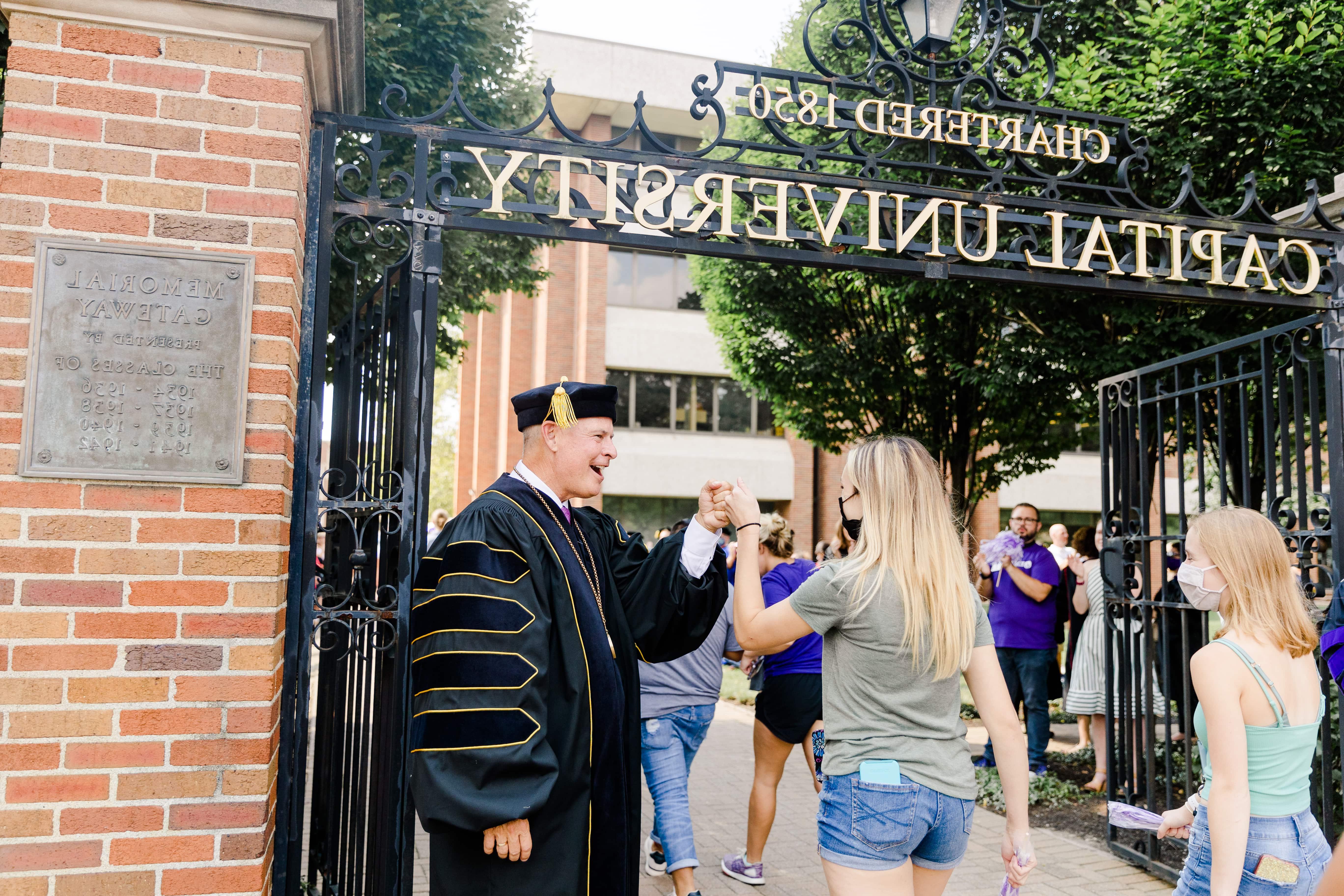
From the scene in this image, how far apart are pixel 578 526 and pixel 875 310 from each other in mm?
9610

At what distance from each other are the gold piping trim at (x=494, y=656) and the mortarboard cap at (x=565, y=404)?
0.79 meters

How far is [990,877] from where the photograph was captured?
18.4 ft

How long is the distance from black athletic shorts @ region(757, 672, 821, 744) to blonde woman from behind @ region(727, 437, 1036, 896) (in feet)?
7.15

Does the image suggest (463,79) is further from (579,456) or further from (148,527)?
(148,527)

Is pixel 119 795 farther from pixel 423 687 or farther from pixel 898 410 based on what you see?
pixel 898 410

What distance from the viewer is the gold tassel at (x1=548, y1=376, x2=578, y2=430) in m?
3.29

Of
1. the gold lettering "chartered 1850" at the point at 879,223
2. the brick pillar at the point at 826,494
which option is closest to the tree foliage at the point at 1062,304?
the gold lettering "chartered 1850" at the point at 879,223

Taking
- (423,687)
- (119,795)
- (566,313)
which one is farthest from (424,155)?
(566,313)

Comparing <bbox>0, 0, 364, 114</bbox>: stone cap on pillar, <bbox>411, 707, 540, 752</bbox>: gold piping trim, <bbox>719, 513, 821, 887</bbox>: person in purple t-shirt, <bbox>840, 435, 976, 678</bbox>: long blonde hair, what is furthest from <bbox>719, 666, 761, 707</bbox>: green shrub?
<bbox>0, 0, 364, 114</bbox>: stone cap on pillar

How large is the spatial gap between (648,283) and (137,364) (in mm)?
21808

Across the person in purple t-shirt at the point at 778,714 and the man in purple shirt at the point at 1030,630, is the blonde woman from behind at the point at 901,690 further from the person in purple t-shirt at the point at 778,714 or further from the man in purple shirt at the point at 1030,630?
the man in purple shirt at the point at 1030,630

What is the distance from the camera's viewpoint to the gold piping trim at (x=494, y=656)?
9.12 feet

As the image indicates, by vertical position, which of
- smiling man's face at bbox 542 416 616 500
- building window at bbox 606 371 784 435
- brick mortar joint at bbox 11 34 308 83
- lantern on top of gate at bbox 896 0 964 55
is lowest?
smiling man's face at bbox 542 416 616 500

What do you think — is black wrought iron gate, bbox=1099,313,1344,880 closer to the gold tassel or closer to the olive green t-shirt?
the olive green t-shirt
